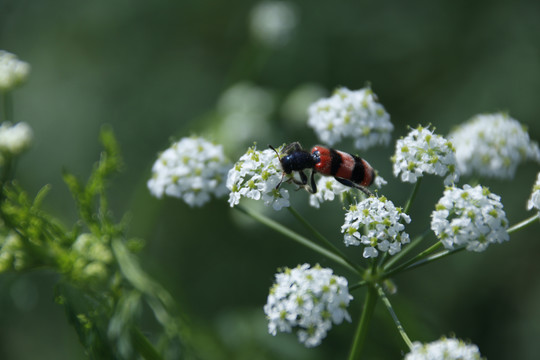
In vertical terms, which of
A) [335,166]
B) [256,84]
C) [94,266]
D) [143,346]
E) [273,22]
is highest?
[273,22]

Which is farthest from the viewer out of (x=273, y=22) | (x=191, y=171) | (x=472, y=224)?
(x=273, y=22)

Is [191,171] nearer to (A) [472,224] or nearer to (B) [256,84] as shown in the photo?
(A) [472,224]

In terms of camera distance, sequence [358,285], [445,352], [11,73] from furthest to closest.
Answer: [11,73], [358,285], [445,352]

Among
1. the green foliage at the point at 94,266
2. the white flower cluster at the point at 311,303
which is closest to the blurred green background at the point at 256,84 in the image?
the green foliage at the point at 94,266

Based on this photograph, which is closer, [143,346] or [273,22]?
[143,346]

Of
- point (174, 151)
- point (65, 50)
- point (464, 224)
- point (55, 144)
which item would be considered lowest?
point (55, 144)

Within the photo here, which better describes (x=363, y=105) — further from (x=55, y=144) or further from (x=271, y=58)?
(x=55, y=144)

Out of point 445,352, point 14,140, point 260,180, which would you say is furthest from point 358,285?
point 14,140

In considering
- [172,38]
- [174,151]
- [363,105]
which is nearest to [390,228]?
[363,105]

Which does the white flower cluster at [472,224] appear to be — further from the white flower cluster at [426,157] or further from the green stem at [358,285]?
the green stem at [358,285]
